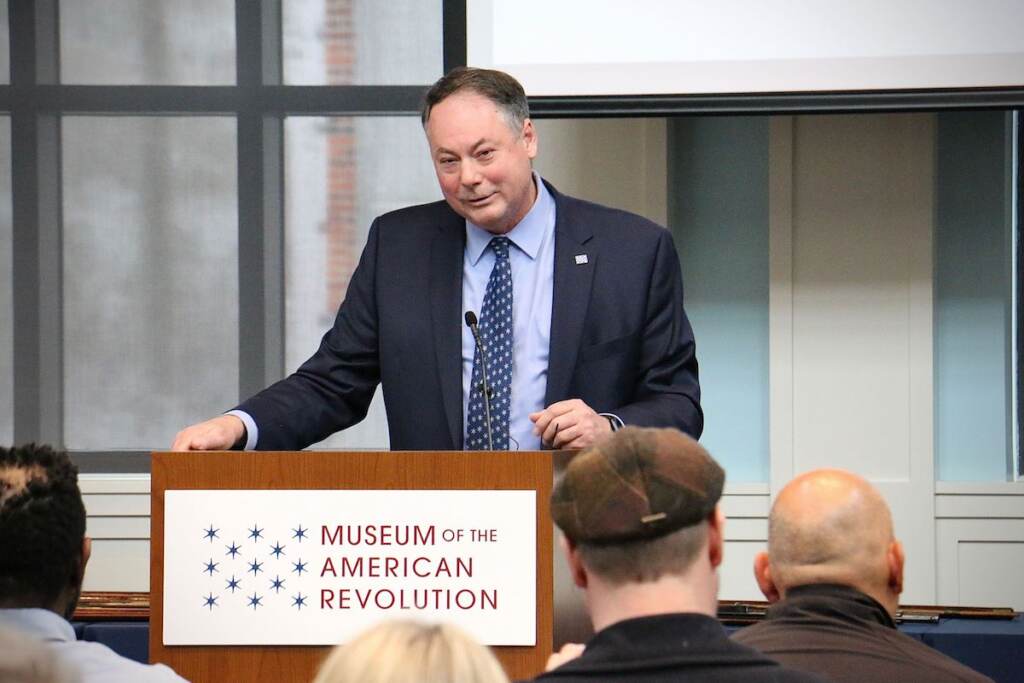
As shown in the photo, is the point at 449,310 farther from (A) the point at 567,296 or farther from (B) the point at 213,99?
(B) the point at 213,99

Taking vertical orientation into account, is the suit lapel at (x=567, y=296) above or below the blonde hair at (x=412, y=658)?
above

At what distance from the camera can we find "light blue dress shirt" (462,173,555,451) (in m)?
2.74

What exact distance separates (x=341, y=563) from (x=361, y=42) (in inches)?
135

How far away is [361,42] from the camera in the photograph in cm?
519

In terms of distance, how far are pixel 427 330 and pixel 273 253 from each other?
2.57 metres

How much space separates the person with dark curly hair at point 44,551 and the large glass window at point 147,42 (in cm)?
372

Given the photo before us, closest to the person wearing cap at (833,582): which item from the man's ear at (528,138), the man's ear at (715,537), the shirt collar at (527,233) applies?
the man's ear at (715,537)

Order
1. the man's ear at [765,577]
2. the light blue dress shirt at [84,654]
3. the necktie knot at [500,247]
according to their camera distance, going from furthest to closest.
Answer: the necktie knot at [500,247], the man's ear at [765,577], the light blue dress shirt at [84,654]

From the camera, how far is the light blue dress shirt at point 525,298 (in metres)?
2.74

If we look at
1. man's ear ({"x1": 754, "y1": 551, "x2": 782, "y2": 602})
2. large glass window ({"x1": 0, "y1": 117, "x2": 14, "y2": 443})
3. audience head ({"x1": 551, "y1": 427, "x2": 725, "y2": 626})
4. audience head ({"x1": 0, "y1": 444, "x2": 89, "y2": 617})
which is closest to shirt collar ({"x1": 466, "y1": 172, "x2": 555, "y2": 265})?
man's ear ({"x1": 754, "y1": 551, "x2": 782, "y2": 602})

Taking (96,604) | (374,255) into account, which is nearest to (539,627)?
(374,255)

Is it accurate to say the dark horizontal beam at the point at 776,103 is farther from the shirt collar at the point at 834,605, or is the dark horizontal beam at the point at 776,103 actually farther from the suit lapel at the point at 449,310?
the shirt collar at the point at 834,605

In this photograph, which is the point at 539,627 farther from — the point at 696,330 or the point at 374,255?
the point at 696,330

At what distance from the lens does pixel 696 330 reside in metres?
5.16
